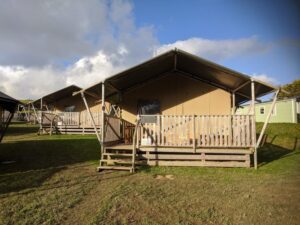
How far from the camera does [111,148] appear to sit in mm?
9398

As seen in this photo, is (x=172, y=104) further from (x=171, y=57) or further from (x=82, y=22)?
(x=82, y=22)

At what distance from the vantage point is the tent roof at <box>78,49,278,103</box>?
9.73m

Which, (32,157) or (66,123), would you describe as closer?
(32,157)

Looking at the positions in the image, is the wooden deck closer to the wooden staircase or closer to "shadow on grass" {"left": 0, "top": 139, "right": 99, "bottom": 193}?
the wooden staircase

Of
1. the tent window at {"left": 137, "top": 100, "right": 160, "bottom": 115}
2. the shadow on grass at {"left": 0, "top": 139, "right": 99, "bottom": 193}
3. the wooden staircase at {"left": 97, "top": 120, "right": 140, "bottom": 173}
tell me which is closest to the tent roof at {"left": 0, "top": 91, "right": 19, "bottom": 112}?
the shadow on grass at {"left": 0, "top": 139, "right": 99, "bottom": 193}

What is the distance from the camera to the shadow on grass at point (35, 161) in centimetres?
662

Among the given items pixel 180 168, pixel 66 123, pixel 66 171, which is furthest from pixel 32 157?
pixel 66 123

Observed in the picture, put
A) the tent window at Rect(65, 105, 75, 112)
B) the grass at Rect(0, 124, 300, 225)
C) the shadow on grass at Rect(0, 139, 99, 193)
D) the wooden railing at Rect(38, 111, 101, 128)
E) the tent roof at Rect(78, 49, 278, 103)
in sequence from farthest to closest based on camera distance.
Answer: the tent window at Rect(65, 105, 75, 112), the wooden railing at Rect(38, 111, 101, 128), the tent roof at Rect(78, 49, 278, 103), the shadow on grass at Rect(0, 139, 99, 193), the grass at Rect(0, 124, 300, 225)

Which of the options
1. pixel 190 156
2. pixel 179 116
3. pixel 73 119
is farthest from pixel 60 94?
pixel 190 156

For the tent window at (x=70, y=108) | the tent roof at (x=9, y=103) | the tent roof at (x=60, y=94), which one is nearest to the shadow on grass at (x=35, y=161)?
the tent roof at (x=9, y=103)

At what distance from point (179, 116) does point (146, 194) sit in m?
4.25

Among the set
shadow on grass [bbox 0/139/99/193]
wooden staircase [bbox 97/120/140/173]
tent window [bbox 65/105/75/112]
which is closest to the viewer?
shadow on grass [bbox 0/139/99/193]

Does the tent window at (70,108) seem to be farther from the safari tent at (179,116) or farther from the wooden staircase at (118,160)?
the wooden staircase at (118,160)

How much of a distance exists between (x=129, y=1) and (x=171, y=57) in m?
2.74
